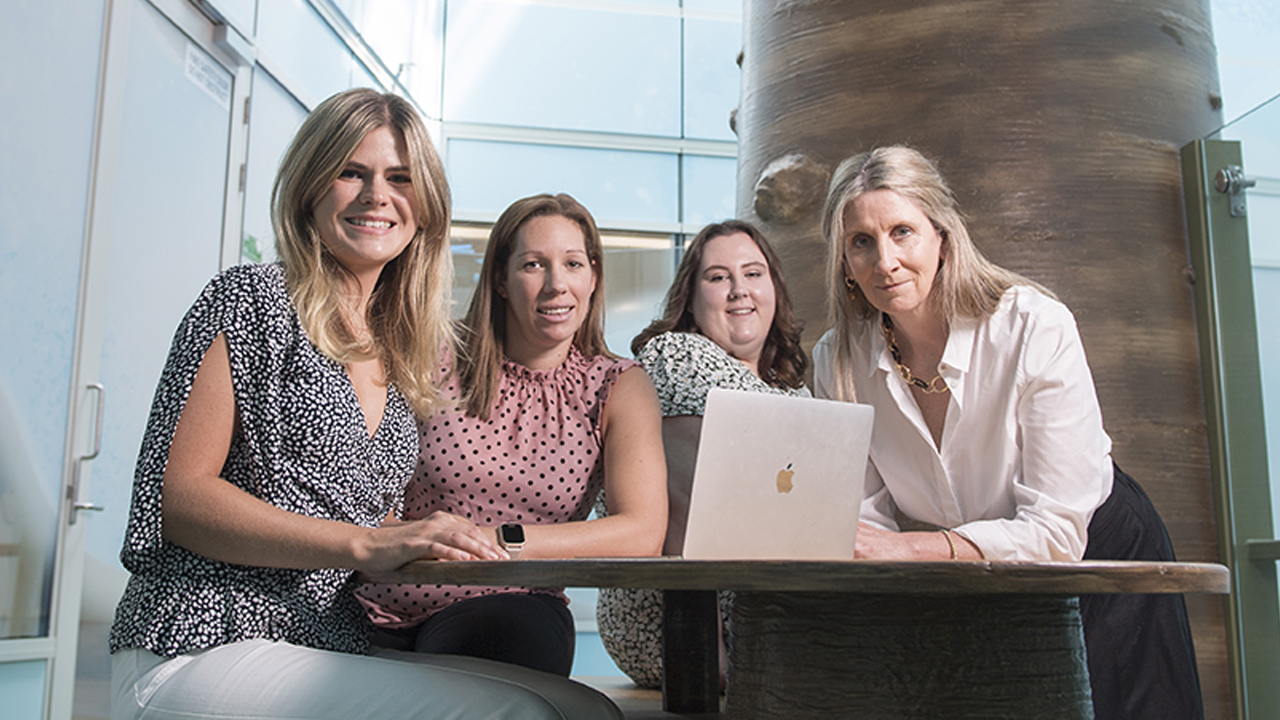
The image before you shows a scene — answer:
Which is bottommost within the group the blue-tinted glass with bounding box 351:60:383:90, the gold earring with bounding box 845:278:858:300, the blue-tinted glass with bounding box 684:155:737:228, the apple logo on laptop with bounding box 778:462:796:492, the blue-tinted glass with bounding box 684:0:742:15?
the apple logo on laptop with bounding box 778:462:796:492

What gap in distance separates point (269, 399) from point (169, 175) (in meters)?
3.23

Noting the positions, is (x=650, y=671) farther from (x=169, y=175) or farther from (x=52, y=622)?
(x=169, y=175)

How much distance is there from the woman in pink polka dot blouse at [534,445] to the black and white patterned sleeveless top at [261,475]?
0.21 metres

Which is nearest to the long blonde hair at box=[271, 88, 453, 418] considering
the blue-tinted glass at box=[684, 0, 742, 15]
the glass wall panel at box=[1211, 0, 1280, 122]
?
the glass wall panel at box=[1211, 0, 1280, 122]

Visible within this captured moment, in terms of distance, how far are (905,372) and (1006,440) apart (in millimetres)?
247

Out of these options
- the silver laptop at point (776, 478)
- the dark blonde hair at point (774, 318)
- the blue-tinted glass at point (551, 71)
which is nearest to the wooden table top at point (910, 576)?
the silver laptop at point (776, 478)

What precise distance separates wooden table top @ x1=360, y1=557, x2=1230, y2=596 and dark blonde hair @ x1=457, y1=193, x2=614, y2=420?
92 cm

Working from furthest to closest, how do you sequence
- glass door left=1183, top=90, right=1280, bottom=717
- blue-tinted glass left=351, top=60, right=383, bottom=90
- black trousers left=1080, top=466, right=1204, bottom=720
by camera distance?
1. blue-tinted glass left=351, top=60, right=383, bottom=90
2. glass door left=1183, top=90, right=1280, bottom=717
3. black trousers left=1080, top=466, right=1204, bottom=720

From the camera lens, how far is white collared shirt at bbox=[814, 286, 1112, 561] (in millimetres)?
1651

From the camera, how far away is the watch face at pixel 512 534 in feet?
4.38

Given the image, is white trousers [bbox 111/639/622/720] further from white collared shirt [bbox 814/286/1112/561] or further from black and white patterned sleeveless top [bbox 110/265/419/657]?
white collared shirt [bbox 814/286/1112/561]

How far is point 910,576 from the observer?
3.16 feet

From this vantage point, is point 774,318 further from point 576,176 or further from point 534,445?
point 576,176

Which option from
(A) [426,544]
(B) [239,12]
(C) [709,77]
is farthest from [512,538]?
(C) [709,77]
